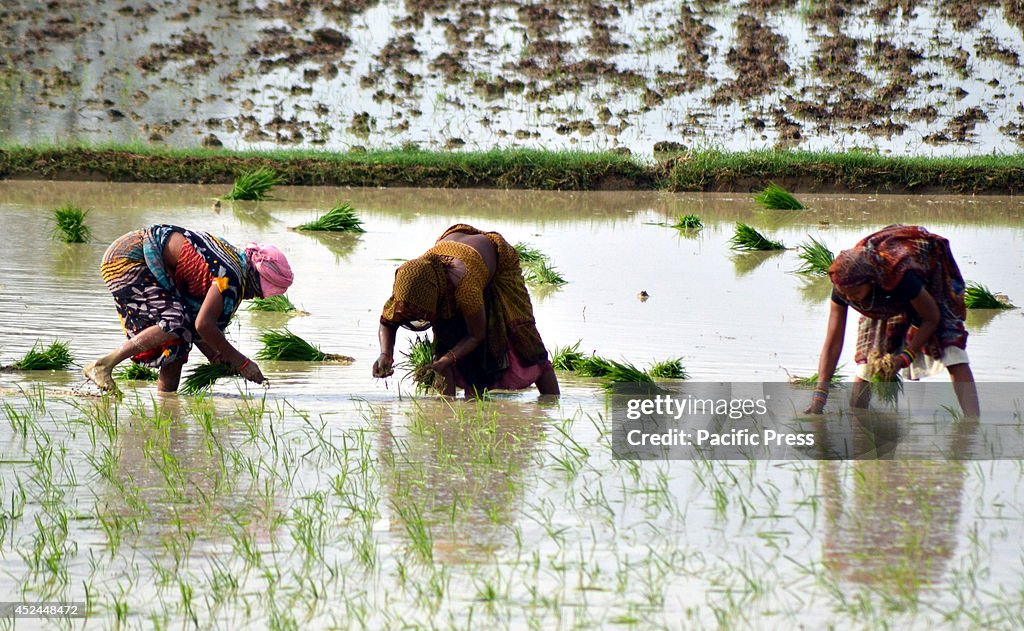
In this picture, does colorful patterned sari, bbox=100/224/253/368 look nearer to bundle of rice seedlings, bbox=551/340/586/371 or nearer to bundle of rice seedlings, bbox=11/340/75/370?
bundle of rice seedlings, bbox=11/340/75/370

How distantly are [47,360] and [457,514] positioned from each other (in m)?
2.98

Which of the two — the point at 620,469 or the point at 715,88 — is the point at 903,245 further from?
the point at 715,88

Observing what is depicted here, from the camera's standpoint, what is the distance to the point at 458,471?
4.00m

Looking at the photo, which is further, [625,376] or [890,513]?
[625,376]

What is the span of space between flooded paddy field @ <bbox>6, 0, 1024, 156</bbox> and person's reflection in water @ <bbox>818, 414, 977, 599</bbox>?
1181 centimetres

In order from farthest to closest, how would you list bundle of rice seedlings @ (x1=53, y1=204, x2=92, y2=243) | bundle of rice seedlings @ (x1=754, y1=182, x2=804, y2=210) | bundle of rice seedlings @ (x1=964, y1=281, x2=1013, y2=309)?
bundle of rice seedlings @ (x1=754, y1=182, x2=804, y2=210), bundle of rice seedlings @ (x1=53, y1=204, x2=92, y2=243), bundle of rice seedlings @ (x1=964, y1=281, x2=1013, y2=309)

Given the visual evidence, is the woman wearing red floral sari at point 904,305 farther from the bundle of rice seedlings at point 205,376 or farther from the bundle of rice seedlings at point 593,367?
the bundle of rice seedlings at point 205,376

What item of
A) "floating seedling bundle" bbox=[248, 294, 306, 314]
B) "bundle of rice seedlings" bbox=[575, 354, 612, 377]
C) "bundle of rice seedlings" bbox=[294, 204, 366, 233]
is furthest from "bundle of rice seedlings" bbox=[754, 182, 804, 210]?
"bundle of rice seedlings" bbox=[575, 354, 612, 377]

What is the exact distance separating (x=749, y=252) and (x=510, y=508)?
265 inches

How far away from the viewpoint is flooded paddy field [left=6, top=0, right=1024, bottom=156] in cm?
1730

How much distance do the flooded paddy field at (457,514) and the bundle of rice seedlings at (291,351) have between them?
5.0 inches

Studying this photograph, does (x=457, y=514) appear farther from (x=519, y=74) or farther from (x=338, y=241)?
(x=519, y=74)

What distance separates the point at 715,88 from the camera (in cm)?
1908

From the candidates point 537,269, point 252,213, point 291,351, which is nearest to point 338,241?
point 252,213
